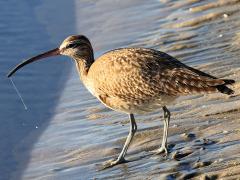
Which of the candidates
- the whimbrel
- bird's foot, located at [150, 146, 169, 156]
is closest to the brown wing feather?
the whimbrel

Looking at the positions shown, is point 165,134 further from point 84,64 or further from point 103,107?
point 103,107

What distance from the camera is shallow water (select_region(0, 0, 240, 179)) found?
26.3 ft

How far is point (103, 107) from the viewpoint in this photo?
10.3 meters

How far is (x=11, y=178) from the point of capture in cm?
886

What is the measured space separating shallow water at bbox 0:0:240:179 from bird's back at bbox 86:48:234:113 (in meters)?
0.51

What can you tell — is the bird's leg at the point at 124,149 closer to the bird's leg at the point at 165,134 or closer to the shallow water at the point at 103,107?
the shallow water at the point at 103,107

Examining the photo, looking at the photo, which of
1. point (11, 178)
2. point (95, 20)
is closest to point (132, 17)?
point (95, 20)

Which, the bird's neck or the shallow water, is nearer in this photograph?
the shallow water

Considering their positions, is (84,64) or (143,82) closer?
(143,82)

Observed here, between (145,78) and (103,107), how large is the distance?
2.11 meters

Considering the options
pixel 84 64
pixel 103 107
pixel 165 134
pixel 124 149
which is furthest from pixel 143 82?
pixel 103 107

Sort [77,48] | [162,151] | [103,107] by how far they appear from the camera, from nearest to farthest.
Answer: [162,151] → [77,48] → [103,107]

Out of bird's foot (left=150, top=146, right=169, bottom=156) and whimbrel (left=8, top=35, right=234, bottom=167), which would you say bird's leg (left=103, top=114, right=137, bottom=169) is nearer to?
whimbrel (left=8, top=35, right=234, bottom=167)

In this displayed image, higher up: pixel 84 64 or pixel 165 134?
pixel 84 64
